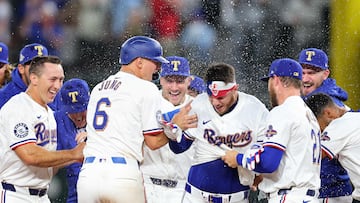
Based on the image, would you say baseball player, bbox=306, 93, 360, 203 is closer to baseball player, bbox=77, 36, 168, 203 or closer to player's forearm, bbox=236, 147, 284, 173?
player's forearm, bbox=236, 147, 284, 173

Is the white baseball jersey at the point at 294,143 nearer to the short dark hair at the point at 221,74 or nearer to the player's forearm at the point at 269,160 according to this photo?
the player's forearm at the point at 269,160

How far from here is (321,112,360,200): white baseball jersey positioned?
6.82m

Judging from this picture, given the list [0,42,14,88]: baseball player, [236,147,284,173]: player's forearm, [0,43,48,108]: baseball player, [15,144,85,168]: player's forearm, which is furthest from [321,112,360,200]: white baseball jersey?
[0,42,14,88]: baseball player

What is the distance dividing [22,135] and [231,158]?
165cm

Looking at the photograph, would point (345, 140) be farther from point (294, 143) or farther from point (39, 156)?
point (39, 156)

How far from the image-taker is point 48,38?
448 inches

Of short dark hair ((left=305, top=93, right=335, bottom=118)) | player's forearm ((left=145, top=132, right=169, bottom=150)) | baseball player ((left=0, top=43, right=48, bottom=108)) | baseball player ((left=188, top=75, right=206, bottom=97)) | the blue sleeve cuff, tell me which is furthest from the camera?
baseball player ((left=188, top=75, right=206, bottom=97))

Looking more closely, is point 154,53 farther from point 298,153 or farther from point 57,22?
point 57,22

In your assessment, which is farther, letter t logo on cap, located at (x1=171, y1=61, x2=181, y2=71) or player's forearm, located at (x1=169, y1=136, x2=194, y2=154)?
letter t logo on cap, located at (x1=171, y1=61, x2=181, y2=71)

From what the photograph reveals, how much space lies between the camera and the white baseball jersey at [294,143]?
637cm

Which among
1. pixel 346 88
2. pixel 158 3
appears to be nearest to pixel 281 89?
pixel 346 88

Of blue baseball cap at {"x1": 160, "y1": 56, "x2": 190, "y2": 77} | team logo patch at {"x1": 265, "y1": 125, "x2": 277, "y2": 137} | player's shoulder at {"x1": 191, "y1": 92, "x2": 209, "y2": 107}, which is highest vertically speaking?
blue baseball cap at {"x1": 160, "y1": 56, "x2": 190, "y2": 77}

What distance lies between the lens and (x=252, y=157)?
641 centimetres

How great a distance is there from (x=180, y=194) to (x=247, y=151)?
56.7 inches
